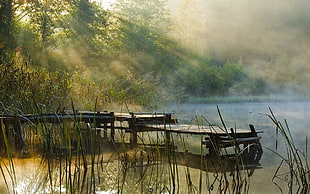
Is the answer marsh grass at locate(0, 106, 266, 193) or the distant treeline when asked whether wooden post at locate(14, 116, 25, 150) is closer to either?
marsh grass at locate(0, 106, 266, 193)

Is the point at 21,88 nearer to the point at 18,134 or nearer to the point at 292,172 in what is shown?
the point at 18,134

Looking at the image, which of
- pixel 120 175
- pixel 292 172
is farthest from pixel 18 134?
pixel 292 172

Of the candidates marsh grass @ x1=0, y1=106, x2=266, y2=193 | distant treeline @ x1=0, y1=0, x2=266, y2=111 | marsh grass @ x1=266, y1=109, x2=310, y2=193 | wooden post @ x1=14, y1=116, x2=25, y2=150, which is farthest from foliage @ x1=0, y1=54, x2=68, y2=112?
distant treeline @ x1=0, y1=0, x2=266, y2=111

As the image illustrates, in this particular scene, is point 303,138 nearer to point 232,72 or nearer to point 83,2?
point 83,2

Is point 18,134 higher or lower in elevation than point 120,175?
higher

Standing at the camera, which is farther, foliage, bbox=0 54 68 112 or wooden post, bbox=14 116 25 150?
foliage, bbox=0 54 68 112

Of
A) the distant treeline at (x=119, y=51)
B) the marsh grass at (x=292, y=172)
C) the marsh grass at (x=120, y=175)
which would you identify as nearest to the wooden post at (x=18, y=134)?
the marsh grass at (x=120, y=175)

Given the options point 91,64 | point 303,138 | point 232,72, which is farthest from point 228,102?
point 303,138

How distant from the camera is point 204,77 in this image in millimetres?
17359

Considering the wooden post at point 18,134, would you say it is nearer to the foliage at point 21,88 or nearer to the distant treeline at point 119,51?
the foliage at point 21,88

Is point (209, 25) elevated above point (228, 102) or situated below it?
above

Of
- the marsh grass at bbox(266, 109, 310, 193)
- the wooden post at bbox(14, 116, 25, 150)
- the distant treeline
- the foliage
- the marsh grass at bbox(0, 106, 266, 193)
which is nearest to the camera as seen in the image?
the marsh grass at bbox(266, 109, 310, 193)

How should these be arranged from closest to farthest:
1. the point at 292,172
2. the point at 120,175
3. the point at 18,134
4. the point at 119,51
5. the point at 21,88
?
the point at 292,172
the point at 120,175
the point at 18,134
the point at 21,88
the point at 119,51

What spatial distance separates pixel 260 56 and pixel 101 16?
1292 cm
